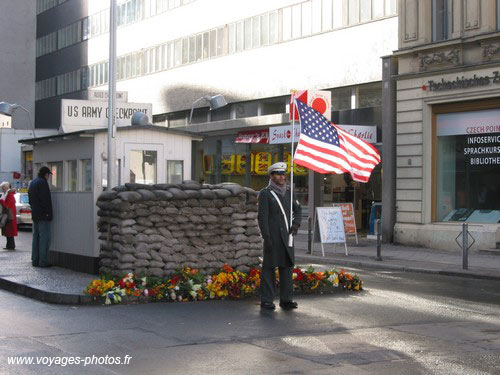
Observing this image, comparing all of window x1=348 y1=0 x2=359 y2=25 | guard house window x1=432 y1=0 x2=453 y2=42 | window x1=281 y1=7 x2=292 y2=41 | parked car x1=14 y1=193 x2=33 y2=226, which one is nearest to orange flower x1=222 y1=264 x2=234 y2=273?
guard house window x1=432 y1=0 x2=453 y2=42

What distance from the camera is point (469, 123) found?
76.4 feet

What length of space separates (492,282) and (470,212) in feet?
25.5

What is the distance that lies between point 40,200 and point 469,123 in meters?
13.6

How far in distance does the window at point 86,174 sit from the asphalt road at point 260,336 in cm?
280

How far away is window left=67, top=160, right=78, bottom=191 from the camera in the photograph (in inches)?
584

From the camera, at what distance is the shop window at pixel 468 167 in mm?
22641

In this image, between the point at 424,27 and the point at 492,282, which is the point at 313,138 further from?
the point at 424,27

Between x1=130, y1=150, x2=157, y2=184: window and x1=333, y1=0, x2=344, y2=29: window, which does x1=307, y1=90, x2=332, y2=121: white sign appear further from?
x1=130, y1=150, x2=157, y2=184: window

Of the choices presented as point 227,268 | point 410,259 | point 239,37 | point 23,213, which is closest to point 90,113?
point 227,268

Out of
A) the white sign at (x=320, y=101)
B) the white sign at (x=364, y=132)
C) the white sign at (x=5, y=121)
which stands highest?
the white sign at (x=5, y=121)

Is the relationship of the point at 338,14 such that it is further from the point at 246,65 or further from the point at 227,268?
the point at 227,268

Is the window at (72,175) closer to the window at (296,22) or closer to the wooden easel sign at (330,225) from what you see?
the wooden easel sign at (330,225)

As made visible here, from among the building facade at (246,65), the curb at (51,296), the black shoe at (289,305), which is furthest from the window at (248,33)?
the black shoe at (289,305)

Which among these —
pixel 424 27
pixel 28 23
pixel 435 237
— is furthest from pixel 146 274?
pixel 28 23
